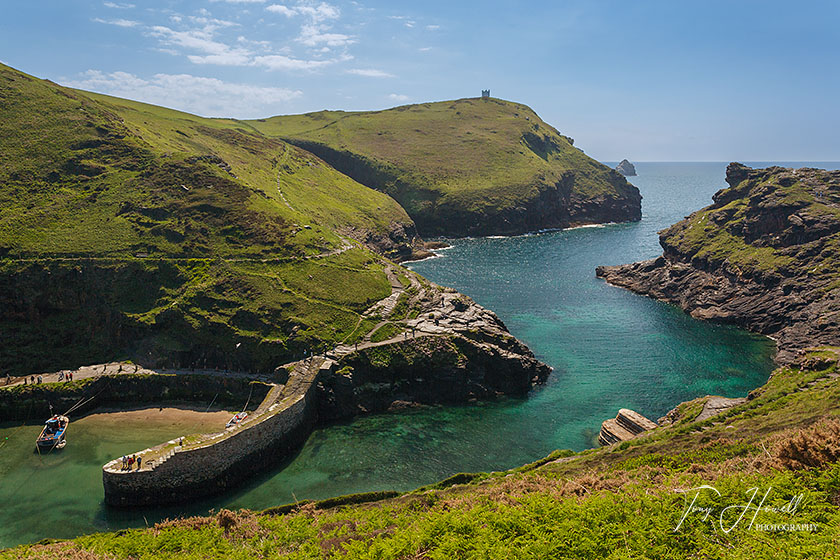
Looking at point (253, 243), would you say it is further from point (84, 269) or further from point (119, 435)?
point (119, 435)

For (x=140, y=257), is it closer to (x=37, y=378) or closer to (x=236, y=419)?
(x=37, y=378)

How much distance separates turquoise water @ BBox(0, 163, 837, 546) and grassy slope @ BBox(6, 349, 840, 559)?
1147cm

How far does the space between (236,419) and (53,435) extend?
2030 cm

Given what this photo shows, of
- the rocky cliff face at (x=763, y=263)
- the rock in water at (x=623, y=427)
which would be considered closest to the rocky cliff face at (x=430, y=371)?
the rock in water at (x=623, y=427)

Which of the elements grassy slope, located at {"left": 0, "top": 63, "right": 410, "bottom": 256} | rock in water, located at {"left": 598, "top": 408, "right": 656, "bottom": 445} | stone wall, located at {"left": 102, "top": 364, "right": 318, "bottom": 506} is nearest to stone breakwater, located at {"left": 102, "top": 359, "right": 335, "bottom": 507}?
stone wall, located at {"left": 102, "top": 364, "right": 318, "bottom": 506}

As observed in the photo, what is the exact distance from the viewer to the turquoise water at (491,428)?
48.0m

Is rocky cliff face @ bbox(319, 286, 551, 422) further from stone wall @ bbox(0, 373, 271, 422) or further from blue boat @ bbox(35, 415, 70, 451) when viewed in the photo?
blue boat @ bbox(35, 415, 70, 451)

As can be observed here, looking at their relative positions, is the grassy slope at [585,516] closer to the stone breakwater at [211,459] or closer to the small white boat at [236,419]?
the stone breakwater at [211,459]

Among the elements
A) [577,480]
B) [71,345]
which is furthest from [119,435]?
[577,480]

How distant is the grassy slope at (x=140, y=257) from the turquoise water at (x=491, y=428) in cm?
1627

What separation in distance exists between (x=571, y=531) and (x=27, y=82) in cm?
15428

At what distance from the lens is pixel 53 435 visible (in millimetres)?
55781

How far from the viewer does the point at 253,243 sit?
300 ft

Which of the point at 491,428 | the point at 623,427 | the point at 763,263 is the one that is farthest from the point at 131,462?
the point at 763,263
